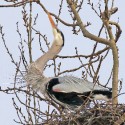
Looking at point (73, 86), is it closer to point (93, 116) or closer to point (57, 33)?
point (93, 116)

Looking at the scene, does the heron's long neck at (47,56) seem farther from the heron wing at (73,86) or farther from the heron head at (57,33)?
the heron wing at (73,86)

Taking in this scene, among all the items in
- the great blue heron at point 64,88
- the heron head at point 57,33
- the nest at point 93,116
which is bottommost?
the nest at point 93,116

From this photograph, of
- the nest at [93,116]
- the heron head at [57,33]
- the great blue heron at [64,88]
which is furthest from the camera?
the heron head at [57,33]

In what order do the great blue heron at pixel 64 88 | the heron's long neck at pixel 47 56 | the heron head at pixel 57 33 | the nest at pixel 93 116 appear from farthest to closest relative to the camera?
1. the heron head at pixel 57 33
2. the heron's long neck at pixel 47 56
3. the great blue heron at pixel 64 88
4. the nest at pixel 93 116

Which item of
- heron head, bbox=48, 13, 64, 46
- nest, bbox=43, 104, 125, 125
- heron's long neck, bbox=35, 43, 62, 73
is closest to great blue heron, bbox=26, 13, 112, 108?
heron's long neck, bbox=35, 43, 62, 73

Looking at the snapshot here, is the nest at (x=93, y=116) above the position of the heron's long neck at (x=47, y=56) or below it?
below

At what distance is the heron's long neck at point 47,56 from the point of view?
6.76 m

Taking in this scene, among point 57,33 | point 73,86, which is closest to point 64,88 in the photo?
point 73,86

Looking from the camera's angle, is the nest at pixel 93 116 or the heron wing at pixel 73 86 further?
the heron wing at pixel 73 86

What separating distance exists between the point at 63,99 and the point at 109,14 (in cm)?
147

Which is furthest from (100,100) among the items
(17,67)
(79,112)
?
(17,67)

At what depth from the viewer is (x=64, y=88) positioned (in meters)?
6.22

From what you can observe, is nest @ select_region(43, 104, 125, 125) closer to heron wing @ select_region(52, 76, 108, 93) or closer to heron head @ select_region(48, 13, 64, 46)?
heron wing @ select_region(52, 76, 108, 93)

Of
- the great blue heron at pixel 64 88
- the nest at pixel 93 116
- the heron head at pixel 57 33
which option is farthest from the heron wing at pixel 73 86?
the heron head at pixel 57 33
